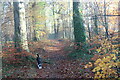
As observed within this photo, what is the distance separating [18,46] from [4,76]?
238 centimetres

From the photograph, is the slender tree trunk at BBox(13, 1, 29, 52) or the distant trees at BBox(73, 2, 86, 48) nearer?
the slender tree trunk at BBox(13, 1, 29, 52)

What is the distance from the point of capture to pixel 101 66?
13.4 feet

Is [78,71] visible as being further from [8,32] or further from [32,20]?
[8,32]

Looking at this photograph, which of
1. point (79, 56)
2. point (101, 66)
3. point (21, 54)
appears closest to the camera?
point (101, 66)

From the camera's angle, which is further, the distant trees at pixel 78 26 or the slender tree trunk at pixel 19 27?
the distant trees at pixel 78 26

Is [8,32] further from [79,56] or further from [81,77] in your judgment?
[81,77]

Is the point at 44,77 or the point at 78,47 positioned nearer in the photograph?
the point at 44,77

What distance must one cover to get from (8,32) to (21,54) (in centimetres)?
1283

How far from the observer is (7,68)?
26.6ft

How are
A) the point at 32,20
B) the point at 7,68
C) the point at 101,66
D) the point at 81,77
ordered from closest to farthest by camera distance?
1. the point at 101,66
2. the point at 81,77
3. the point at 7,68
4. the point at 32,20

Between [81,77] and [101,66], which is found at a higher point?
[101,66]

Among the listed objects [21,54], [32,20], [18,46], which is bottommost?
[21,54]

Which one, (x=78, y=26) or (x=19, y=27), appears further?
(x=78, y=26)

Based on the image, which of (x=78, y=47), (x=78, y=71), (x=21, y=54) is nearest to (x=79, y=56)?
(x=78, y=47)
